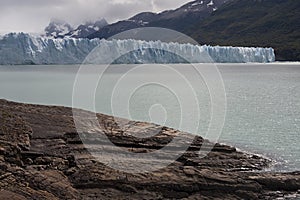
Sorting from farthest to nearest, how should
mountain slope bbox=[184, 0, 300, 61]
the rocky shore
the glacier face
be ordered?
1. mountain slope bbox=[184, 0, 300, 61]
2. the glacier face
3. the rocky shore

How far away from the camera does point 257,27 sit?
134750 mm

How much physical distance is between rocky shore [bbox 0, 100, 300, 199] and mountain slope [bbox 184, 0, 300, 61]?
301 feet

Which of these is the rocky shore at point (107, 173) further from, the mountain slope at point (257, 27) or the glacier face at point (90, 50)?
the mountain slope at point (257, 27)

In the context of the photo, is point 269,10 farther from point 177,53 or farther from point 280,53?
point 177,53

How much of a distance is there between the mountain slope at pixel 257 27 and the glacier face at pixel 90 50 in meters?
40.0

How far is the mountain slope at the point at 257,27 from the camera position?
369 feet

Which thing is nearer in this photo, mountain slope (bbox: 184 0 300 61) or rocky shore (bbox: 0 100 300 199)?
rocky shore (bbox: 0 100 300 199)

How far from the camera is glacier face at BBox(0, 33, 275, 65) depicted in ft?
192

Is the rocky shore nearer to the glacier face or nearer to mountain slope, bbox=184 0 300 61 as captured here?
the glacier face

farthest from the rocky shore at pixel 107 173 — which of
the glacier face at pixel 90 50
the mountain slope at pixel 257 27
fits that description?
the mountain slope at pixel 257 27

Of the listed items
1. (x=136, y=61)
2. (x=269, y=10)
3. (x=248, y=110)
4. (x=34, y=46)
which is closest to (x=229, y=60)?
(x=136, y=61)

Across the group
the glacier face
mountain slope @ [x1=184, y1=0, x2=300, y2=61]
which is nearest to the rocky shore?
the glacier face

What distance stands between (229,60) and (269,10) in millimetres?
87995

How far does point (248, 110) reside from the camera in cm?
2281
